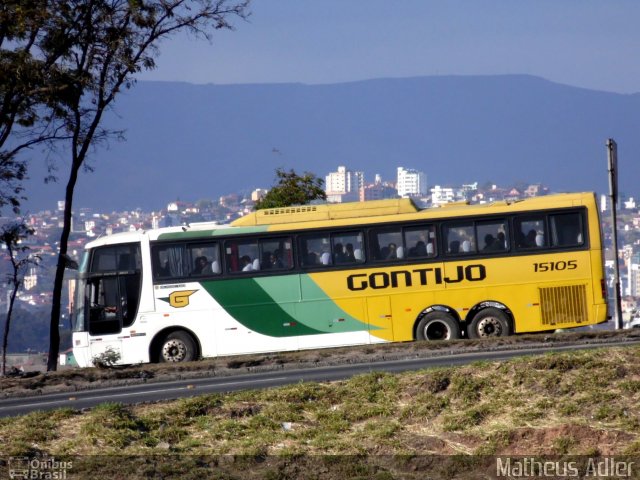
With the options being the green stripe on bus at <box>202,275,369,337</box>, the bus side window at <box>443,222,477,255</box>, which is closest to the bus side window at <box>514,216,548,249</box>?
the bus side window at <box>443,222,477,255</box>

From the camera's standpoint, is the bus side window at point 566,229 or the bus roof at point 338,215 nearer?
the bus side window at point 566,229

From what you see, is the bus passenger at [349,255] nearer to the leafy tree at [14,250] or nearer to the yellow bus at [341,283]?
the yellow bus at [341,283]

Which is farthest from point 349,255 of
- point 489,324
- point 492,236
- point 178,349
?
point 178,349

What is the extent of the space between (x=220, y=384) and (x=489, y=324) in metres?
8.76

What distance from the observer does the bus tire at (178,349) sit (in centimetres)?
2736

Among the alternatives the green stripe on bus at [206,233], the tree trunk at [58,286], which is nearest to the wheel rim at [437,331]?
the green stripe on bus at [206,233]

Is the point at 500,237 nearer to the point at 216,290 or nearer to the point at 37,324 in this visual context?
the point at 216,290

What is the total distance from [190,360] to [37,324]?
14632cm

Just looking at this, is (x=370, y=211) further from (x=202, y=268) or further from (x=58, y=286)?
(x=58, y=286)

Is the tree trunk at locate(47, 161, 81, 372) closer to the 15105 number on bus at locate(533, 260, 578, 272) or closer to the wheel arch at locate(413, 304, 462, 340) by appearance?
the wheel arch at locate(413, 304, 462, 340)

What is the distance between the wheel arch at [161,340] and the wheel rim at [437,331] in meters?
5.29

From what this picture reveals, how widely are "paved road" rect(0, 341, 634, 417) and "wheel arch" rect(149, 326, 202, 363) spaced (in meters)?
4.66

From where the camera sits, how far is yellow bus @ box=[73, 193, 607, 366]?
27297 millimetres

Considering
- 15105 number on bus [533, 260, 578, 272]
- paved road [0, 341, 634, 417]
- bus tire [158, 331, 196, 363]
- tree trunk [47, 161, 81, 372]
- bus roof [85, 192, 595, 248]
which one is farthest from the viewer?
tree trunk [47, 161, 81, 372]
